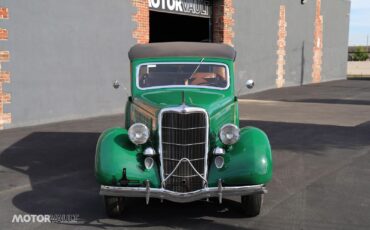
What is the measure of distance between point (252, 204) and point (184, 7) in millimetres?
12621

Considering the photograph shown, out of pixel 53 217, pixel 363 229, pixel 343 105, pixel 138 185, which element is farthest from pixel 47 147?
pixel 343 105

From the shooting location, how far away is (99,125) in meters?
11.1

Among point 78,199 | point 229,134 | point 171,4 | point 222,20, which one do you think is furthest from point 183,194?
point 222,20

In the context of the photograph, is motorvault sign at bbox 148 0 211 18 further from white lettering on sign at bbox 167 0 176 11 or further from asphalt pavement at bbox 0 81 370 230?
asphalt pavement at bbox 0 81 370 230

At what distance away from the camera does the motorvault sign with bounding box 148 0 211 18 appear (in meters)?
14.9

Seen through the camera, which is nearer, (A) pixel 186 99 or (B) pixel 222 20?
(A) pixel 186 99

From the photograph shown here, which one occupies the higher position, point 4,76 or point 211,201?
point 4,76

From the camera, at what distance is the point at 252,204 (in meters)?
4.67

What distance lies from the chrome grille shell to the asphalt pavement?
446mm

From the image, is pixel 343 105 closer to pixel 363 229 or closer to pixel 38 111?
pixel 38 111

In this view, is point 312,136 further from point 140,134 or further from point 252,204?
point 140,134

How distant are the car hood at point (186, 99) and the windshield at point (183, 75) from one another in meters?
0.22

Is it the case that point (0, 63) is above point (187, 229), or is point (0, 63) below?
above

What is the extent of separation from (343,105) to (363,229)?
39.9ft
